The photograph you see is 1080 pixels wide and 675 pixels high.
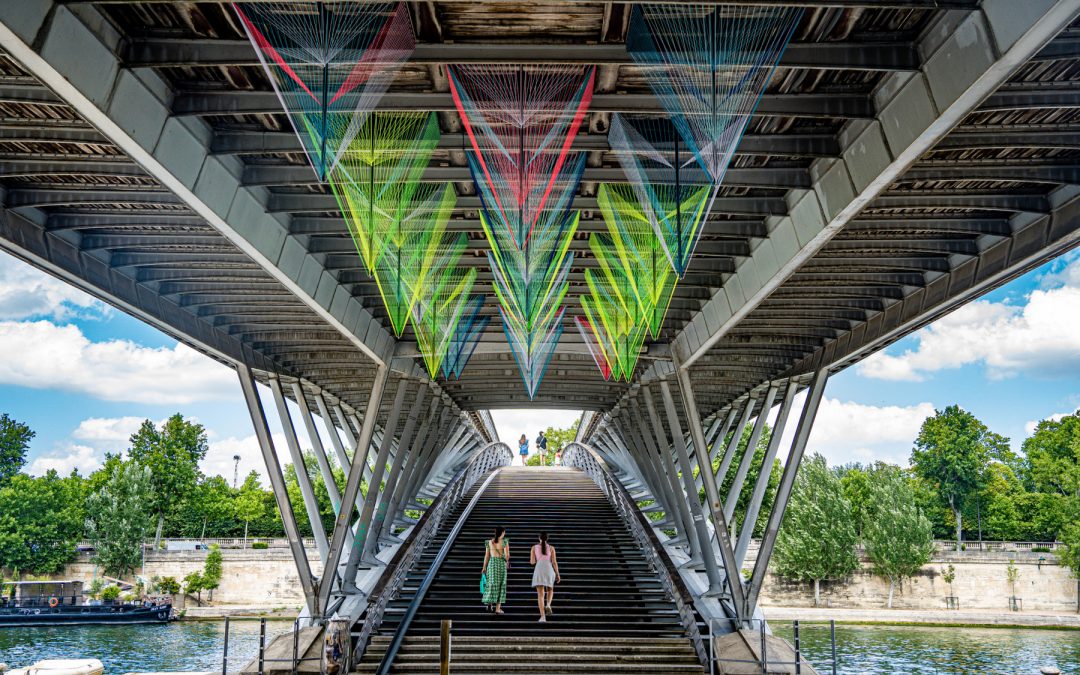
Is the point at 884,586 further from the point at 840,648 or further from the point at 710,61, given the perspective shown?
the point at 710,61

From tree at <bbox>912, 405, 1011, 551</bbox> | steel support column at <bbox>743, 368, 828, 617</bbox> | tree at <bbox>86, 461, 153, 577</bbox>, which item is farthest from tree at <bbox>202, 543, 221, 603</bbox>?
tree at <bbox>912, 405, 1011, 551</bbox>

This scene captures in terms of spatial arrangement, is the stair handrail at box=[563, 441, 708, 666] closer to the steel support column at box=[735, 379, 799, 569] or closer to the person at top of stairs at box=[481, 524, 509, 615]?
the steel support column at box=[735, 379, 799, 569]

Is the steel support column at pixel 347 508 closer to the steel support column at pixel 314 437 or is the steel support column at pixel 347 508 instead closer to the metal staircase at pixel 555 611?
the metal staircase at pixel 555 611

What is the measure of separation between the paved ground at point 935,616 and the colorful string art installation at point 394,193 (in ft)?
126

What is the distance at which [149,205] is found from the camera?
10.7m

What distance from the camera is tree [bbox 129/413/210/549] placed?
65.5 m

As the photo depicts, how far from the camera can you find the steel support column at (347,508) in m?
17.8

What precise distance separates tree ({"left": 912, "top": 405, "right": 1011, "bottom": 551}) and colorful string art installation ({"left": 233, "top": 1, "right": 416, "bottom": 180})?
232ft

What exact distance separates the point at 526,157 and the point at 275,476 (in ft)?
37.6

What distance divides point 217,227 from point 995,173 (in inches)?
338

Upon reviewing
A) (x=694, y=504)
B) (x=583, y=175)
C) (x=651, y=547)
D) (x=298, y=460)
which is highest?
(x=583, y=175)

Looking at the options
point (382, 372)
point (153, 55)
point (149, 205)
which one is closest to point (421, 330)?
point (382, 372)

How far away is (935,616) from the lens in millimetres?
47219

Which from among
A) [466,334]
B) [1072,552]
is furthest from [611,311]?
[1072,552]
